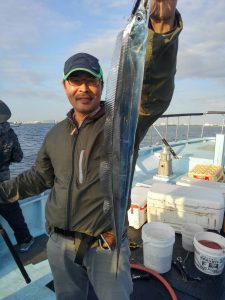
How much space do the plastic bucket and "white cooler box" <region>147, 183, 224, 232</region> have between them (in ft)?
0.64

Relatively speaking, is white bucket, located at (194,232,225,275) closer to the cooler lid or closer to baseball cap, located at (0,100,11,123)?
the cooler lid

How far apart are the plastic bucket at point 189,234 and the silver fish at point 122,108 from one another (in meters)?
1.87

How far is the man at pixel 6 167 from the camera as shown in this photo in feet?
13.4

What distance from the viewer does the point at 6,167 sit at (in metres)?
4.23

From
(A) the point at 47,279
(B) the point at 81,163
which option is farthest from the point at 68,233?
(A) the point at 47,279

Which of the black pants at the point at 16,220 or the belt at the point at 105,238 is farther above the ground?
the belt at the point at 105,238

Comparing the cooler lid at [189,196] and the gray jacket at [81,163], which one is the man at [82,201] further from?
the cooler lid at [189,196]

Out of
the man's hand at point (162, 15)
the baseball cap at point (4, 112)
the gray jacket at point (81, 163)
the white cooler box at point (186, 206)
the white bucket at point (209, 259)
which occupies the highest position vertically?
the man's hand at point (162, 15)

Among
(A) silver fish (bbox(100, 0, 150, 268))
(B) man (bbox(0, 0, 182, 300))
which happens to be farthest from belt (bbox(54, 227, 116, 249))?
(A) silver fish (bbox(100, 0, 150, 268))

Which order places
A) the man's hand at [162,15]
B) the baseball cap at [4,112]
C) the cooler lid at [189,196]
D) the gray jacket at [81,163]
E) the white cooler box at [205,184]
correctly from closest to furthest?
the man's hand at [162,15]
the gray jacket at [81,163]
the cooler lid at [189,196]
the baseball cap at [4,112]
the white cooler box at [205,184]

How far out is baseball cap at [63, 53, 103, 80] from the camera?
1885mm

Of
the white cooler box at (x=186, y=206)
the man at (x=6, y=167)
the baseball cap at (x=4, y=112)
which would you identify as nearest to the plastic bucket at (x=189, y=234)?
the white cooler box at (x=186, y=206)

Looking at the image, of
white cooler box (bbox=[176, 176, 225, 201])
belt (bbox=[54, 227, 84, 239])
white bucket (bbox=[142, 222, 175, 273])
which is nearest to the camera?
belt (bbox=[54, 227, 84, 239])

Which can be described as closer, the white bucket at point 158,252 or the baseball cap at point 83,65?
the baseball cap at point 83,65
